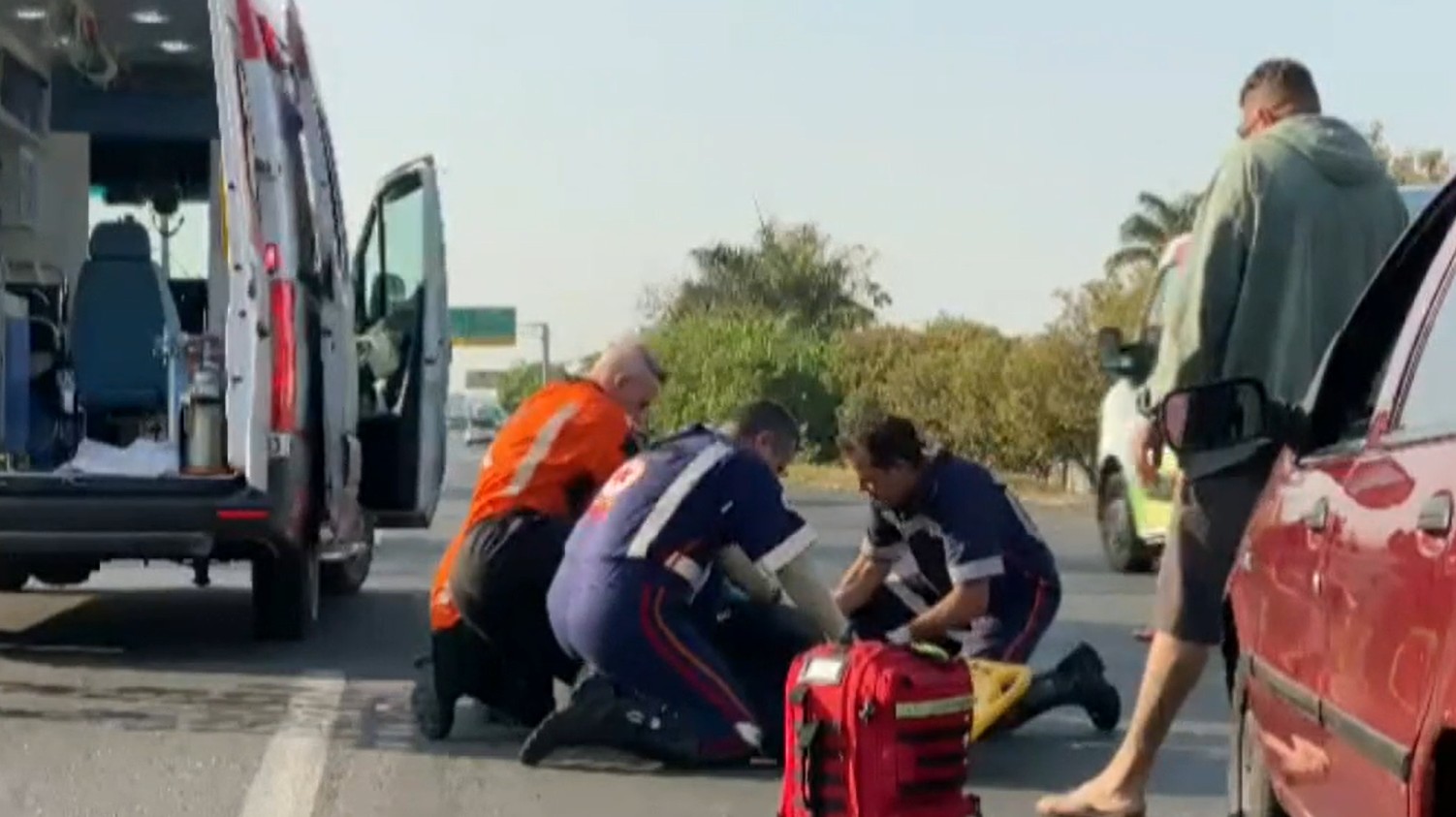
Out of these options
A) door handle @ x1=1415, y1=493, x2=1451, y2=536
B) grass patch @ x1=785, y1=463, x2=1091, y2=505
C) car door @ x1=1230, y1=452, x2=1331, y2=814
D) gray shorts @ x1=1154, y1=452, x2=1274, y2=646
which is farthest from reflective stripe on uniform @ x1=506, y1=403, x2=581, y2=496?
grass patch @ x1=785, y1=463, x2=1091, y2=505

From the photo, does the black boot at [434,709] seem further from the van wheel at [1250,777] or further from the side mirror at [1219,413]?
the side mirror at [1219,413]

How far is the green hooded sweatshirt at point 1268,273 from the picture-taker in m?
7.01

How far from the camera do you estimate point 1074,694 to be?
357 inches

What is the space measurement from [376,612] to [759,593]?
563cm

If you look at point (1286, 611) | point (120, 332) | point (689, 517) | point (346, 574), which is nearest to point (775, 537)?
point (689, 517)

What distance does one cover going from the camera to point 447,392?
45.6 feet

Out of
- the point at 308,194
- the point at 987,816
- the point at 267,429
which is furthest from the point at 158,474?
the point at 987,816

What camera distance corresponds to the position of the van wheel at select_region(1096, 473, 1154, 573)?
55.3 feet

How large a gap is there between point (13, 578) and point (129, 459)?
1855 mm

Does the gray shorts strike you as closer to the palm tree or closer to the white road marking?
the white road marking

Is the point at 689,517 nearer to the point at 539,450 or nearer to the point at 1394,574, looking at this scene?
the point at 539,450

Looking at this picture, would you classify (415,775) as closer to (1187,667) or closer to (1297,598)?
(1187,667)

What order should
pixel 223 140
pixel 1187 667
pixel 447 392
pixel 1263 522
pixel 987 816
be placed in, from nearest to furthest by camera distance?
1. pixel 1263 522
2. pixel 1187 667
3. pixel 987 816
4. pixel 223 140
5. pixel 447 392

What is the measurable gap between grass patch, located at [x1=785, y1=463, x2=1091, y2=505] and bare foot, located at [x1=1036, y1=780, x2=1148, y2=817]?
20.3 metres
